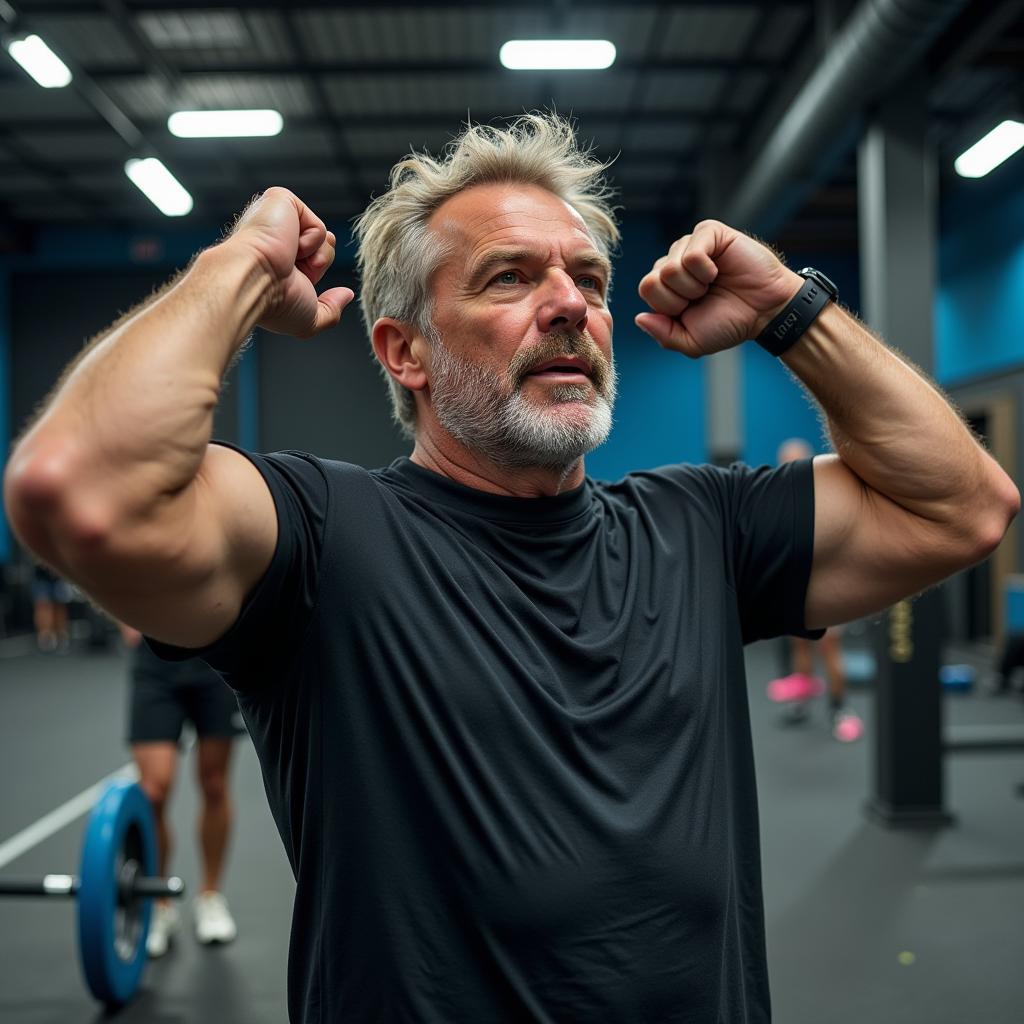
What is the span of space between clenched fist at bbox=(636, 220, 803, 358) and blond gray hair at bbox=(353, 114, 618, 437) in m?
0.15

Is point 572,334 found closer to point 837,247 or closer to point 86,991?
point 86,991

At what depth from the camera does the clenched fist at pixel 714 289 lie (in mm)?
1197

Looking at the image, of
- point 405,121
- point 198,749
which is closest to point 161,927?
point 198,749

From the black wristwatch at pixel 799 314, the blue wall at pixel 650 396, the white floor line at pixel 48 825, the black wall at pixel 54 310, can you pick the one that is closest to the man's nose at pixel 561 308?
the black wristwatch at pixel 799 314

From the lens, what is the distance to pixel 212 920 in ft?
9.82

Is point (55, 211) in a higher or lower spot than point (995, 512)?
higher

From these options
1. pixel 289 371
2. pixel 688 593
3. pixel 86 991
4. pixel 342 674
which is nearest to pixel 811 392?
pixel 688 593

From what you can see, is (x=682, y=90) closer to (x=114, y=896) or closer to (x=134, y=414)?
(x=114, y=896)

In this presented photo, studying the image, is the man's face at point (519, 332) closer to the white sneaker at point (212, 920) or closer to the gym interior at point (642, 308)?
the gym interior at point (642, 308)

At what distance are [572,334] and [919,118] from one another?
3707 mm

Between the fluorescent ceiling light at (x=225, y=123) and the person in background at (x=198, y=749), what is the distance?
416 centimetres

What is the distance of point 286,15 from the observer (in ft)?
19.8

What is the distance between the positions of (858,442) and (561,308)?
16.0 inches

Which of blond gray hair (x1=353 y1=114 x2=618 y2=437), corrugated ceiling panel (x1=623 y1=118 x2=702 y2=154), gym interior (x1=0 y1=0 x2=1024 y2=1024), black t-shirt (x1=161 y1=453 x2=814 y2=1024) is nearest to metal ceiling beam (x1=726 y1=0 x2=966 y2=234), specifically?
gym interior (x1=0 y1=0 x2=1024 y2=1024)
